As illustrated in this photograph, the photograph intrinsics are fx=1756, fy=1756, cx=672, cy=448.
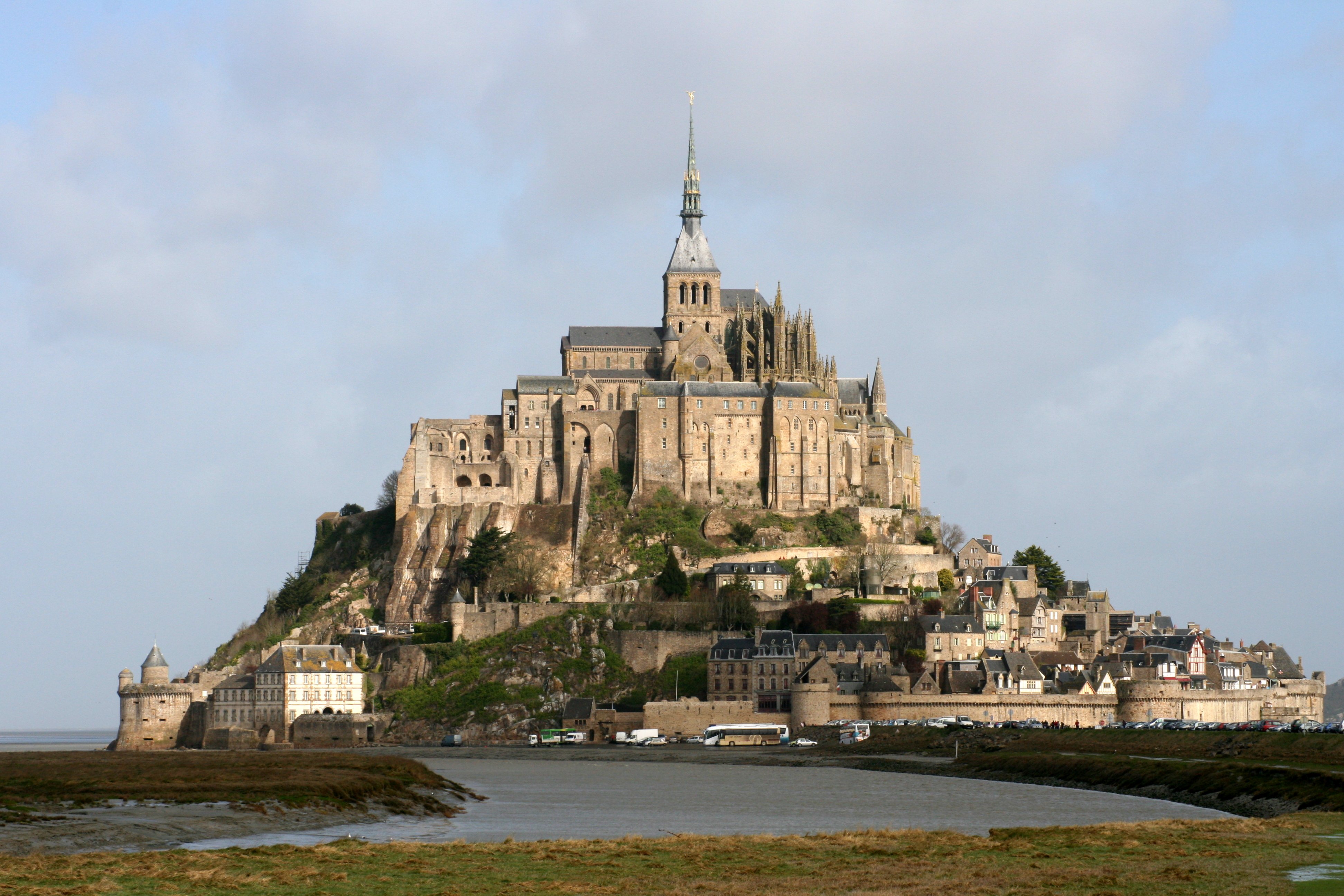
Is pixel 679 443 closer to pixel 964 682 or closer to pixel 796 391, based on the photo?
pixel 796 391

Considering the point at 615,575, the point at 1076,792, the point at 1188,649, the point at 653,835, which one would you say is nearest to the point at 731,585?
the point at 615,575

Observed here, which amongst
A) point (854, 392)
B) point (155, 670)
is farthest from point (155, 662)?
point (854, 392)

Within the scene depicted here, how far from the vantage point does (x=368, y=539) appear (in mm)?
118188

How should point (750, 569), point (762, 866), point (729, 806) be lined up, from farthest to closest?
point (750, 569)
point (729, 806)
point (762, 866)

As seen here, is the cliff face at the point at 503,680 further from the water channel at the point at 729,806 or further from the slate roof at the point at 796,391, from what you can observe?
the slate roof at the point at 796,391

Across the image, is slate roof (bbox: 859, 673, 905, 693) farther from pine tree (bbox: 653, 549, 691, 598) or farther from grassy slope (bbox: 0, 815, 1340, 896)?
grassy slope (bbox: 0, 815, 1340, 896)

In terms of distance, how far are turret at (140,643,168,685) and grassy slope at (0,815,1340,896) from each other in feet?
211

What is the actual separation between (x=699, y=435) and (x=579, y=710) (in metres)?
23.5

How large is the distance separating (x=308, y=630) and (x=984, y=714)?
4319 centimetres

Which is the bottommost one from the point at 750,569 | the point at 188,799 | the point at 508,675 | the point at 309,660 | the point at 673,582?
the point at 188,799

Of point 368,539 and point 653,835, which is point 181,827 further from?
point 368,539

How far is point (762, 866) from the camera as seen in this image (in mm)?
37719

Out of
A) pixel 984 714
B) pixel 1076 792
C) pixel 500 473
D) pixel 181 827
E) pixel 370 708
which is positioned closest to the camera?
pixel 181 827

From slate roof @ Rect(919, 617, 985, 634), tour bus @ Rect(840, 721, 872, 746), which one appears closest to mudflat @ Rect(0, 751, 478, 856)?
tour bus @ Rect(840, 721, 872, 746)
